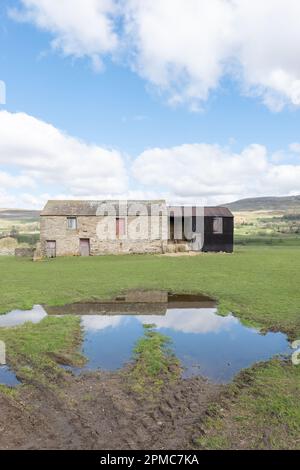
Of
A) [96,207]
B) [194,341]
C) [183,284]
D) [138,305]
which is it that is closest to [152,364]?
[194,341]

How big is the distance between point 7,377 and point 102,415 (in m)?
3.25

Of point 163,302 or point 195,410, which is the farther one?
point 163,302

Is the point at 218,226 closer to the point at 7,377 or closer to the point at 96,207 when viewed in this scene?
the point at 96,207

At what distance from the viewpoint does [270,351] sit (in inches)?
422

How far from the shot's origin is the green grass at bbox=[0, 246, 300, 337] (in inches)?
598

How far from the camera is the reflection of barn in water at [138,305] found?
602 inches

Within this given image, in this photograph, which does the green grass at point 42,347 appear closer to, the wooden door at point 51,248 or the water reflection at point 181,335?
the water reflection at point 181,335

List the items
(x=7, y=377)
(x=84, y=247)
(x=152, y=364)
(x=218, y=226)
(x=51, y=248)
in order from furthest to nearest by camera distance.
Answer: (x=218, y=226)
(x=84, y=247)
(x=51, y=248)
(x=152, y=364)
(x=7, y=377)

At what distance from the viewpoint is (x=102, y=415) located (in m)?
7.28

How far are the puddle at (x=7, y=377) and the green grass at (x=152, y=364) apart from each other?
297 centimetres

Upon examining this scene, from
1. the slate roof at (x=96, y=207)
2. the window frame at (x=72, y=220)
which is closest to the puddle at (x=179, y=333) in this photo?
the window frame at (x=72, y=220)

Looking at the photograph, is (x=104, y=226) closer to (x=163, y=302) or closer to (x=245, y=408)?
(x=163, y=302)
